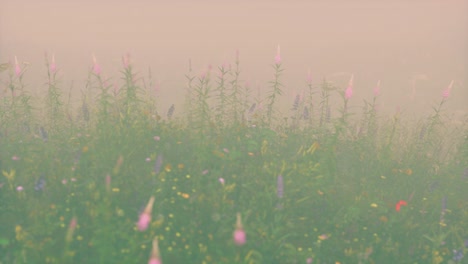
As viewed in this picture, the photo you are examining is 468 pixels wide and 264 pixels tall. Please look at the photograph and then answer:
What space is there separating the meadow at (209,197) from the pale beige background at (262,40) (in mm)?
8227

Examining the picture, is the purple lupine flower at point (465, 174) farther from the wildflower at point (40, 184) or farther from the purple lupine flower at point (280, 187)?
the wildflower at point (40, 184)

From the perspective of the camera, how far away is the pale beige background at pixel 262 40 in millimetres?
19969

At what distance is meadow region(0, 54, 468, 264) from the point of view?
402 centimetres

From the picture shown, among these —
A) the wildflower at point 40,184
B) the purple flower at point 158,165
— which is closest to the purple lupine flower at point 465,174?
the purple flower at point 158,165

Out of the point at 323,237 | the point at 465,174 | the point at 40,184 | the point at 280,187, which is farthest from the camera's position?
the point at 465,174

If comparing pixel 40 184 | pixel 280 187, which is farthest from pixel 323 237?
pixel 40 184

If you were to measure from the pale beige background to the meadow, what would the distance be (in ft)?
27.0

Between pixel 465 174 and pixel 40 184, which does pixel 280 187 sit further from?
pixel 465 174

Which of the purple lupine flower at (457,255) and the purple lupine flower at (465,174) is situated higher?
the purple lupine flower at (465,174)

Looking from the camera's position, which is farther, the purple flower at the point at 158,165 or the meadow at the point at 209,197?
the purple flower at the point at 158,165

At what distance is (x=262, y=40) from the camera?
31906mm

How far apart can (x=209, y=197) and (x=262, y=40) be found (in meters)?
28.6

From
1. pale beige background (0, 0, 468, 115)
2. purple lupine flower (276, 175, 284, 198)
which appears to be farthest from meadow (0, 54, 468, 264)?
pale beige background (0, 0, 468, 115)

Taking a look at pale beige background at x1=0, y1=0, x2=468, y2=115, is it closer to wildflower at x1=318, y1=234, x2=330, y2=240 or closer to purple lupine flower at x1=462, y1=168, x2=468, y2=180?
purple lupine flower at x1=462, y1=168, x2=468, y2=180
